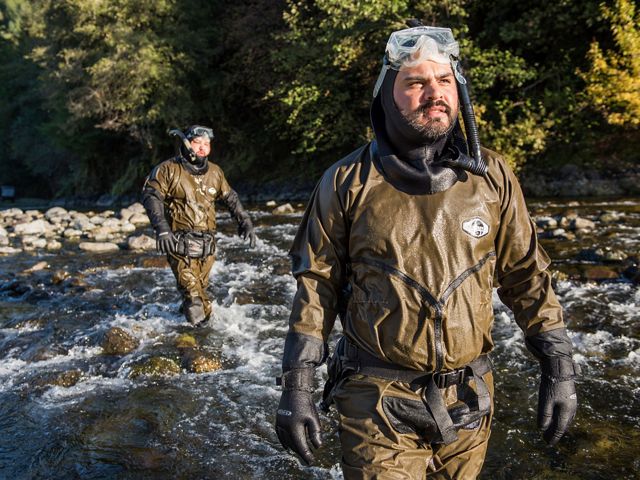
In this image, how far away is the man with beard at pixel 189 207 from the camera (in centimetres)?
729

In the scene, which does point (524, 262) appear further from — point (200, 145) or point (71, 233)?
point (71, 233)

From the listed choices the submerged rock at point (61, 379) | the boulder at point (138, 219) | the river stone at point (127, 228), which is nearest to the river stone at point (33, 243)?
the river stone at point (127, 228)

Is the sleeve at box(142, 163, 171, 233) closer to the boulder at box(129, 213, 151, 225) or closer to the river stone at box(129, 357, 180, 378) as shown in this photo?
the river stone at box(129, 357, 180, 378)

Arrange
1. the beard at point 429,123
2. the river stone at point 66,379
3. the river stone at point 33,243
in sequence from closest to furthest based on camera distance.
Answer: the beard at point 429,123 → the river stone at point 66,379 → the river stone at point 33,243

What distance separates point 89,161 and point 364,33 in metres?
25.4

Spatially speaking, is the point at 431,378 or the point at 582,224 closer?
the point at 431,378

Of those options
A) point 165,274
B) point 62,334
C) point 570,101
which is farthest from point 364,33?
point 62,334

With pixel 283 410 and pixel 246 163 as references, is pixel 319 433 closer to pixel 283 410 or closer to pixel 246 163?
pixel 283 410

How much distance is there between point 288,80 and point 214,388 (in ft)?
64.9

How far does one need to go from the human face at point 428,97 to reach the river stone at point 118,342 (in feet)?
18.7

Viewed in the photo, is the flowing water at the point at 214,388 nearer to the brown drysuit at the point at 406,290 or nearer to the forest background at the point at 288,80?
the brown drysuit at the point at 406,290

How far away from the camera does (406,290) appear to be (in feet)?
7.55

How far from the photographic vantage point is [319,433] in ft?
7.65

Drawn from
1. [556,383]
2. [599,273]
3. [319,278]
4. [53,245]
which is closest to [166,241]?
[319,278]
